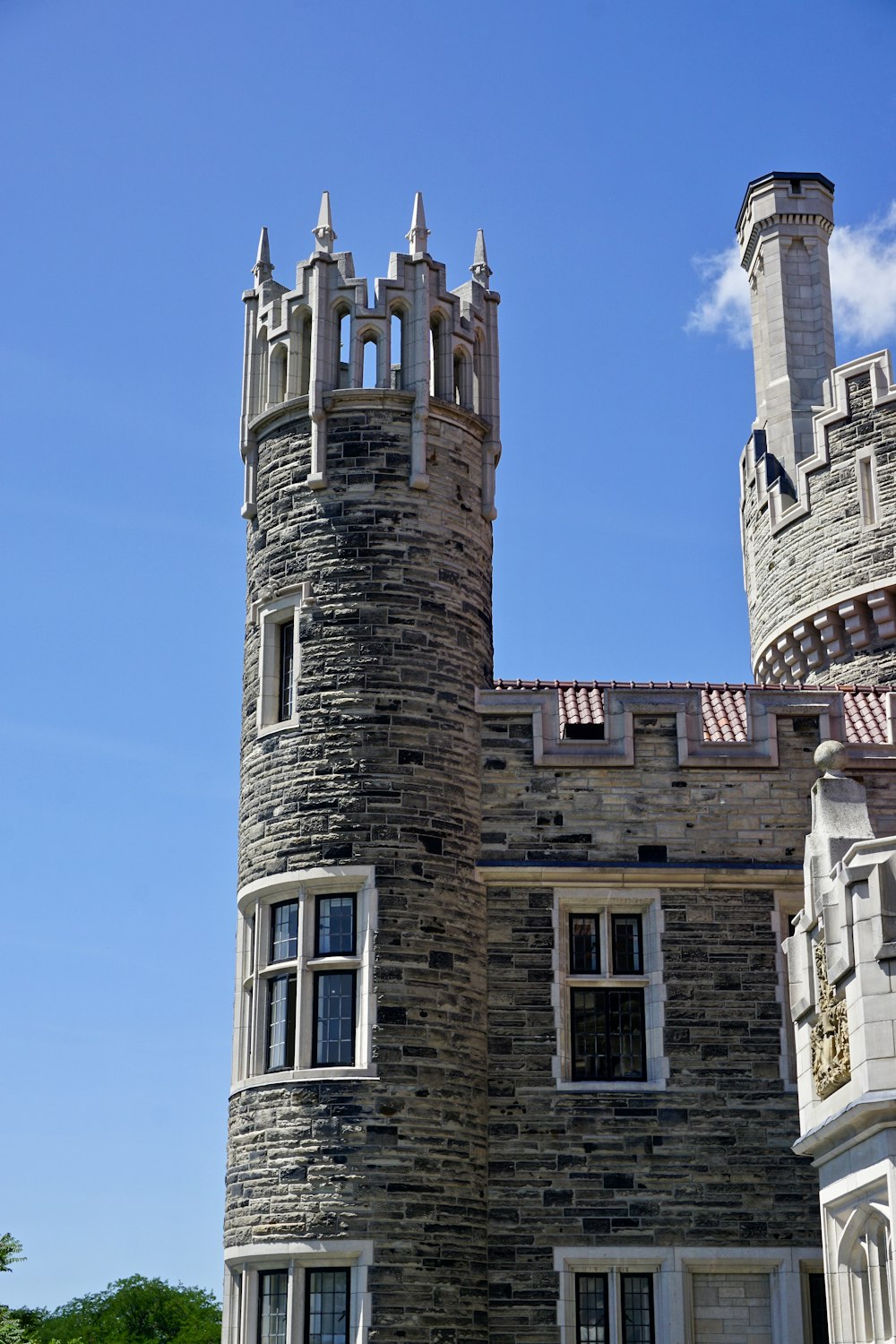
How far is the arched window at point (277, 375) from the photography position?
20.7 m

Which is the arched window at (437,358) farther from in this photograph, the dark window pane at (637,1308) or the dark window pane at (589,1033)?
the dark window pane at (637,1308)

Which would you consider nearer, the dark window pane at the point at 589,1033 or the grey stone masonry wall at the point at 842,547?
the dark window pane at the point at 589,1033

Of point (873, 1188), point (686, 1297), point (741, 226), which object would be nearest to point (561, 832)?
point (686, 1297)

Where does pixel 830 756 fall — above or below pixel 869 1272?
above

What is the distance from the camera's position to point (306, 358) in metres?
20.5

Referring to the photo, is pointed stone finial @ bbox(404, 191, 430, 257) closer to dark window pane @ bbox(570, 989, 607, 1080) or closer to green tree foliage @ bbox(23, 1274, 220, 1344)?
dark window pane @ bbox(570, 989, 607, 1080)

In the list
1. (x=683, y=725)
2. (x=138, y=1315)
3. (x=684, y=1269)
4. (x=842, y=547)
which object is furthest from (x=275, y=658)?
(x=138, y=1315)

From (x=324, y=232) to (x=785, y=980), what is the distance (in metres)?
9.66

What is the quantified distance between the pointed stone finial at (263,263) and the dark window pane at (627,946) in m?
8.63

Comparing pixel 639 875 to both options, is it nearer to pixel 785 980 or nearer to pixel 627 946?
pixel 627 946

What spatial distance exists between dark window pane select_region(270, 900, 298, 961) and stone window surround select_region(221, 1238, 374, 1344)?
283 cm

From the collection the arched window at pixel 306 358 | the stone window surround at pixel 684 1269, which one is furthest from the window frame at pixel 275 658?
the stone window surround at pixel 684 1269

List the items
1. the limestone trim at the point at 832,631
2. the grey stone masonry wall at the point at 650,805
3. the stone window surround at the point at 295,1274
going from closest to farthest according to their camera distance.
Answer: the stone window surround at the point at 295,1274 < the grey stone masonry wall at the point at 650,805 < the limestone trim at the point at 832,631

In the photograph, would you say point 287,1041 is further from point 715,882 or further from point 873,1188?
point 873,1188
